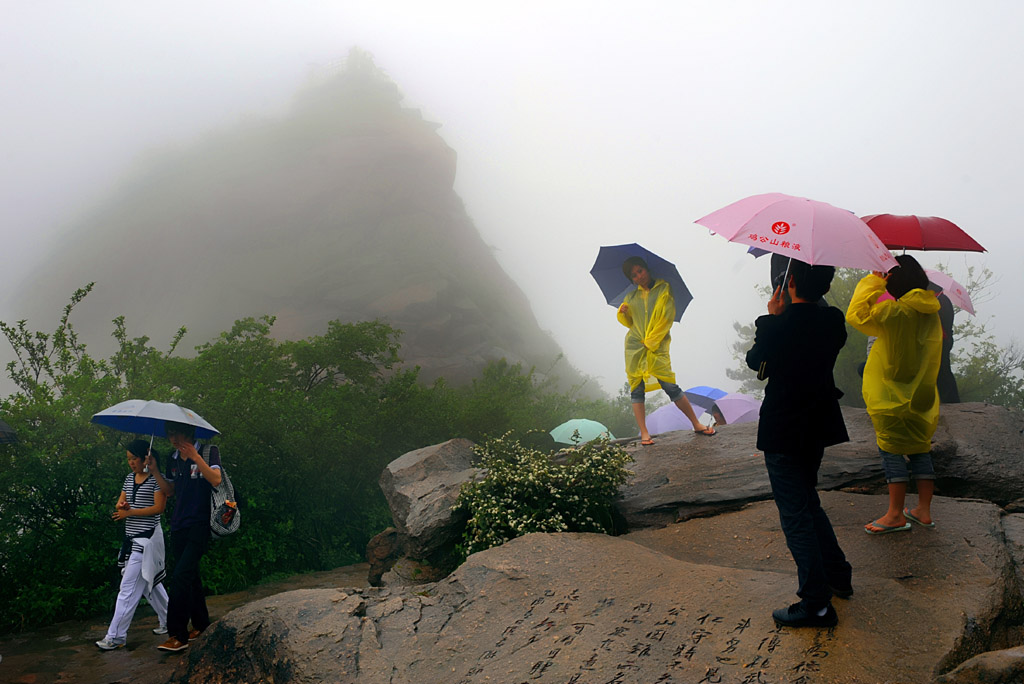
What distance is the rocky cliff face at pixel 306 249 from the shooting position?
45594 millimetres

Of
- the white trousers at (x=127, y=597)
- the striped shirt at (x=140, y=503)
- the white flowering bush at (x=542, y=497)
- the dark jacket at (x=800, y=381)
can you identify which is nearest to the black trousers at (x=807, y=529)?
the dark jacket at (x=800, y=381)

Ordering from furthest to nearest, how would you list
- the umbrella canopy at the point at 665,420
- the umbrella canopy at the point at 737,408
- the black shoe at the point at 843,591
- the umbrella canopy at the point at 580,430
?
the umbrella canopy at the point at 665,420, the umbrella canopy at the point at 737,408, the umbrella canopy at the point at 580,430, the black shoe at the point at 843,591

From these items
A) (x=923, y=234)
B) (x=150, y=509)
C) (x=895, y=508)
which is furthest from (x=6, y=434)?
(x=923, y=234)

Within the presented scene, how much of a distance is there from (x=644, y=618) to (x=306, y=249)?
50.8m

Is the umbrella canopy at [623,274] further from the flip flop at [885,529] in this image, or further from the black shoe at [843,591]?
the black shoe at [843,591]

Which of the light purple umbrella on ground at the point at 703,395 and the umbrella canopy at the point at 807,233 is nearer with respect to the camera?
the umbrella canopy at the point at 807,233

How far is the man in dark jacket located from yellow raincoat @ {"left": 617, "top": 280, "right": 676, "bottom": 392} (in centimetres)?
376

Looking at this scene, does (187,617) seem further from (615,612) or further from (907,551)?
(907,551)

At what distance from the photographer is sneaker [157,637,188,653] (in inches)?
223

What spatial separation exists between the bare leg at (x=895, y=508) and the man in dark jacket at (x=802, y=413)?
1.37m

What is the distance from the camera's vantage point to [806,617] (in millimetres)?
3406

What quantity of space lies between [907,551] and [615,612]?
222 centimetres

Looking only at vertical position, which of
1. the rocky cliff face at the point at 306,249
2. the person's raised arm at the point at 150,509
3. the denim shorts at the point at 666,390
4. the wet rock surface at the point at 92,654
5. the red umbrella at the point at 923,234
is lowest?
the wet rock surface at the point at 92,654

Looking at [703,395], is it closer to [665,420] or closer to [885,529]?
[665,420]
